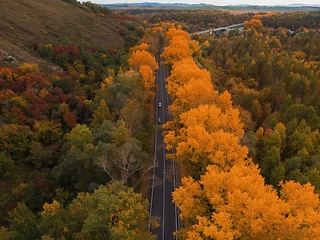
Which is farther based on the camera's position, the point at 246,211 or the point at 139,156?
the point at 139,156

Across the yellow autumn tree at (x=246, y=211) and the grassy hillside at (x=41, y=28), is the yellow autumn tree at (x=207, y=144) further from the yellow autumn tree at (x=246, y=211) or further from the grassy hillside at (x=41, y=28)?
the grassy hillside at (x=41, y=28)

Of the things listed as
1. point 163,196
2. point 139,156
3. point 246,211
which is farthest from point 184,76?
point 246,211

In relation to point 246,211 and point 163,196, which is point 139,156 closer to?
point 163,196

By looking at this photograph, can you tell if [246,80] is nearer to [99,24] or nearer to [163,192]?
[163,192]

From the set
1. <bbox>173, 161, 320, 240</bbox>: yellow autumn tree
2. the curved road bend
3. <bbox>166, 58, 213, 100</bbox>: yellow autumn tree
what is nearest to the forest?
<bbox>173, 161, 320, 240</bbox>: yellow autumn tree

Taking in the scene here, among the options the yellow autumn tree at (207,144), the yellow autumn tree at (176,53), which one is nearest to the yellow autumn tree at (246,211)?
the yellow autumn tree at (207,144)

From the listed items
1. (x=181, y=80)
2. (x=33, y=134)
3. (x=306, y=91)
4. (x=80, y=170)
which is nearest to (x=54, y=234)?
(x=80, y=170)
